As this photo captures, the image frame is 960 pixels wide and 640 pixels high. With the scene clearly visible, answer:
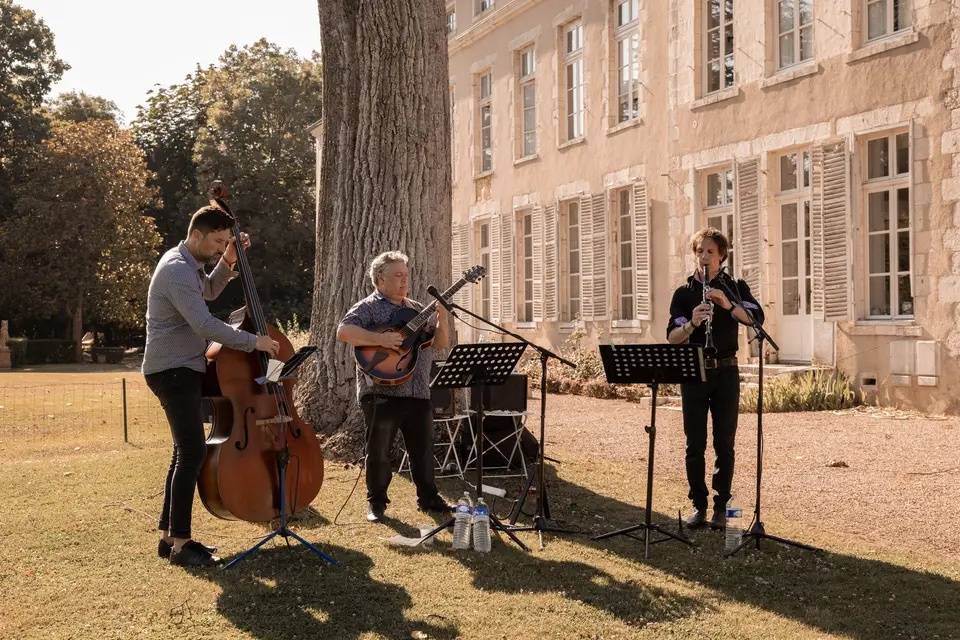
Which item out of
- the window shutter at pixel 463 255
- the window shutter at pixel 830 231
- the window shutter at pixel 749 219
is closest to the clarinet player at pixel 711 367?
the window shutter at pixel 830 231

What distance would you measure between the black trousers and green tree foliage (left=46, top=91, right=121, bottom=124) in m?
37.4

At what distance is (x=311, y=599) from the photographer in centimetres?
466

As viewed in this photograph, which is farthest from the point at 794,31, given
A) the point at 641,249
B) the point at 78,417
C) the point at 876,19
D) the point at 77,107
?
the point at 77,107

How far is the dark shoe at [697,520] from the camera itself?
6.07m

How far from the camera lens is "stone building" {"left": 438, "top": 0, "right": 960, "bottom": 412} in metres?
11.5

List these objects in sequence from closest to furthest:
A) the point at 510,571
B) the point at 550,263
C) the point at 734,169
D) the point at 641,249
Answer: the point at 510,571 → the point at 734,169 → the point at 641,249 → the point at 550,263

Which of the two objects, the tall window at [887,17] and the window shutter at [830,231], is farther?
the window shutter at [830,231]

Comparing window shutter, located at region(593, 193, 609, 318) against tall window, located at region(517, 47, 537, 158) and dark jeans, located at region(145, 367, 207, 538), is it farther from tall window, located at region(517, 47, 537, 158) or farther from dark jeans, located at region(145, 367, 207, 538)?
dark jeans, located at region(145, 367, 207, 538)

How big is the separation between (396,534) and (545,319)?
12.7 metres

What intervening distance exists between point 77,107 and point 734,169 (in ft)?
109

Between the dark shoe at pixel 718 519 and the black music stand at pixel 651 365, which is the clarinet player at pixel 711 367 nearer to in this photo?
the dark shoe at pixel 718 519

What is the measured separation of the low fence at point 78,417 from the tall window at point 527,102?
8078mm

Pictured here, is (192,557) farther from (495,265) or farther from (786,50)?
(495,265)

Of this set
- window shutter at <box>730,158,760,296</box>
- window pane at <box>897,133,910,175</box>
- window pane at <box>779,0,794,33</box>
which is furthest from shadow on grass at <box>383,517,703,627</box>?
window pane at <box>779,0,794,33</box>
